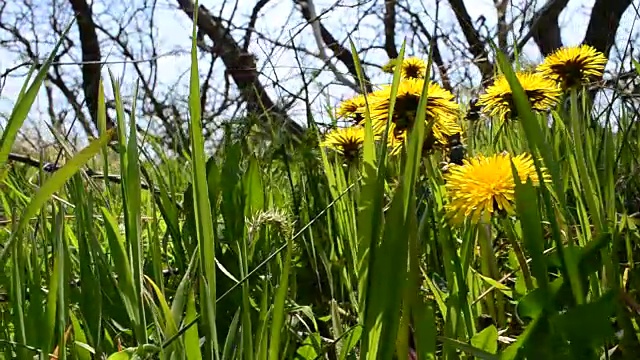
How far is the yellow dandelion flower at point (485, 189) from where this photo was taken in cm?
52

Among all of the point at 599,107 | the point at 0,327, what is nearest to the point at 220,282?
the point at 0,327

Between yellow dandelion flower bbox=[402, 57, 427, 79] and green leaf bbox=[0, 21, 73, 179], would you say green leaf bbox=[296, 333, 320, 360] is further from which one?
yellow dandelion flower bbox=[402, 57, 427, 79]

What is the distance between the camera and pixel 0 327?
48 centimetres

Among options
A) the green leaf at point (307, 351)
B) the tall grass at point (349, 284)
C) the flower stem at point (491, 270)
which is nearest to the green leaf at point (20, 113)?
the tall grass at point (349, 284)

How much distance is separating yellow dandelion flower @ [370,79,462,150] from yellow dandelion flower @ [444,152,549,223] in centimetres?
6

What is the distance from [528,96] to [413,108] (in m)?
0.29

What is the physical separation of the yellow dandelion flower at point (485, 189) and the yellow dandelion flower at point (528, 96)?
16cm

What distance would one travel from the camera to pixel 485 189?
1.73ft

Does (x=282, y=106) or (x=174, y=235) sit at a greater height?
(x=282, y=106)

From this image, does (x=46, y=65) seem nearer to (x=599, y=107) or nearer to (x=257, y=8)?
(x=599, y=107)

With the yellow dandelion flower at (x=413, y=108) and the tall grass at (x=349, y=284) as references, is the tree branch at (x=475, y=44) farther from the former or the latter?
the tall grass at (x=349, y=284)

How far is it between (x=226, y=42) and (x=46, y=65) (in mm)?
2430

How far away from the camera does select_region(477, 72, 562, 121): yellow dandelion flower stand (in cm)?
71

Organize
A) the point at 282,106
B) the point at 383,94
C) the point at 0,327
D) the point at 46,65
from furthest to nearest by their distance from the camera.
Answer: the point at 282,106 < the point at 383,94 < the point at 0,327 < the point at 46,65
